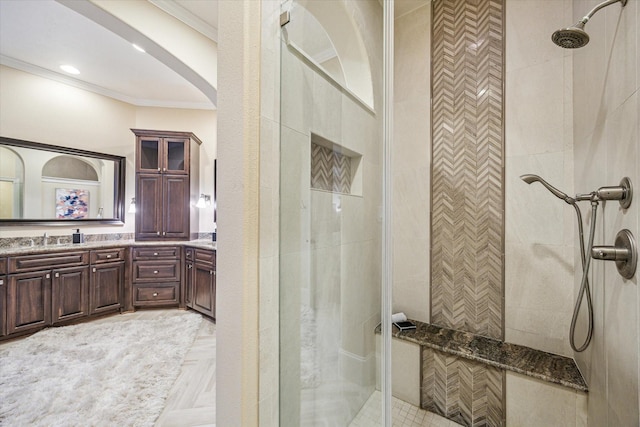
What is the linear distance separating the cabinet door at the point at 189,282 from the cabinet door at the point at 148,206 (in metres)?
0.70

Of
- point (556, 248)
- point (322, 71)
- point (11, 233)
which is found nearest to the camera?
point (322, 71)

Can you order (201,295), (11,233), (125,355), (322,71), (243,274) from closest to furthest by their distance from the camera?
(243,274) → (322,71) → (125,355) → (11,233) → (201,295)

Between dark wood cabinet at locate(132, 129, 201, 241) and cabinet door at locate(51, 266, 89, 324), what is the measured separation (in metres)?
0.77

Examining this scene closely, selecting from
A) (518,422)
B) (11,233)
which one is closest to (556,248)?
(518,422)

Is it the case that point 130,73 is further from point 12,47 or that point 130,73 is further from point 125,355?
point 125,355

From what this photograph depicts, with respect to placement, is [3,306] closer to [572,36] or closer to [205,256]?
[205,256]

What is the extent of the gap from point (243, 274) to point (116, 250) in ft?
11.4

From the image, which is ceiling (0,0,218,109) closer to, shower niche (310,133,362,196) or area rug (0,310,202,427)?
shower niche (310,133,362,196)

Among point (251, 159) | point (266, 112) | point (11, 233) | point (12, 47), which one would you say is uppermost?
point (12, 47)

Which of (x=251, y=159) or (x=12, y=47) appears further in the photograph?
(x=12, y=47)

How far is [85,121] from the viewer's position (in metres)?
3.59

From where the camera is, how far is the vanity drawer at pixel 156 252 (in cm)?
347

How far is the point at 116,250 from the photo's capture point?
133 inches

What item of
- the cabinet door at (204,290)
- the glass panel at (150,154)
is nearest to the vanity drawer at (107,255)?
the cabinet door at (204,290)
